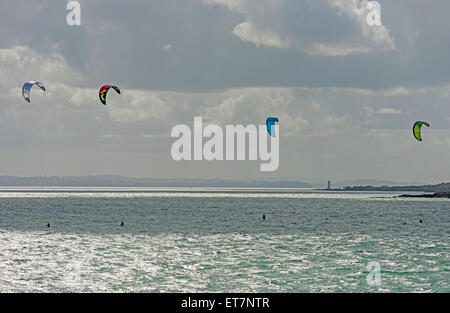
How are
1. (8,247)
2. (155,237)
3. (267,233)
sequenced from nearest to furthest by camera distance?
(8,247)
(155,237)
(267,233)

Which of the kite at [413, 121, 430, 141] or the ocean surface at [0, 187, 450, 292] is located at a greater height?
the kite at [413, 121, 430, 141]

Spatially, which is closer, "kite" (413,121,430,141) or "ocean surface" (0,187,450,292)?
"ocean surface" (0,187,450,292)

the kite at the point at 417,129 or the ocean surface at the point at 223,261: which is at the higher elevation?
the kite at the point at 417,129

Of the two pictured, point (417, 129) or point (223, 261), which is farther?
point (417, 129)

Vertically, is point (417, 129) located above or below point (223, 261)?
above

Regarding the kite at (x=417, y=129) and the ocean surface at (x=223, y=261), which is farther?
the kite at (x=417, y=129)

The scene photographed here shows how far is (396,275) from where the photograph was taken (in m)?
31.8
